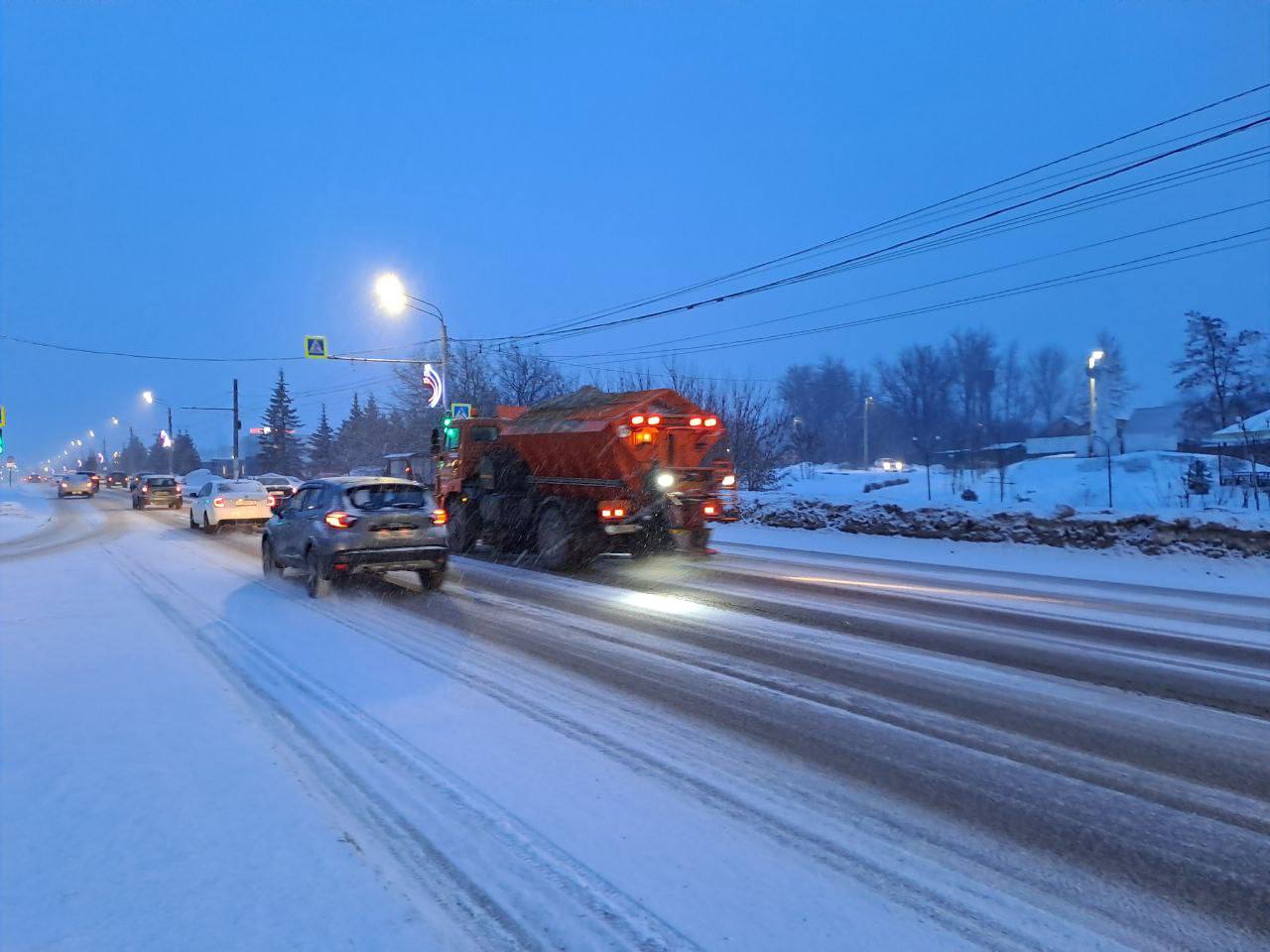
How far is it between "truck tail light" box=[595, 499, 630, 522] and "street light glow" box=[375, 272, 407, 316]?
20.1m

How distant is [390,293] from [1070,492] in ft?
79.9

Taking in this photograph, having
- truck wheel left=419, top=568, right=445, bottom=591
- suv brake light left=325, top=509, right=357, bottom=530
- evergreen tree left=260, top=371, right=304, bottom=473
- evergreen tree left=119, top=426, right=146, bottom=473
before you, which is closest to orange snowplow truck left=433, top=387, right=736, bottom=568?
truck wheel left=419, top=568, right=445, bottom=591

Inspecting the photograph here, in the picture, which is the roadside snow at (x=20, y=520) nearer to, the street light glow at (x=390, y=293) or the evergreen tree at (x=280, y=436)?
the street light glow at (x=390, y=293)

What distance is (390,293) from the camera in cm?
3014

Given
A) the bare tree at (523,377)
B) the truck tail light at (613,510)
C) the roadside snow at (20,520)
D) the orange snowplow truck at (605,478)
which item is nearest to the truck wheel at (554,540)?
the orange snowplow truck at (605,478)

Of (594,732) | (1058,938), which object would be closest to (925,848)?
(1058,938)

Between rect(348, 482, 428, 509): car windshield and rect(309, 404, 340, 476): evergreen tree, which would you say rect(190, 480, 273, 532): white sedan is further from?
rect(309, 404, 340, 476): evergreen tree

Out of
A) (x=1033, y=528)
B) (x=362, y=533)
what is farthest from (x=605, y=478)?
(x=1033, y=528)

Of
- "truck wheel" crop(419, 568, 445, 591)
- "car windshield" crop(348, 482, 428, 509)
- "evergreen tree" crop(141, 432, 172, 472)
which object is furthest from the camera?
"evergreen tree" crop(141, 432, 172, 472)

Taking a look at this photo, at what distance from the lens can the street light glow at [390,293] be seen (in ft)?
98.2

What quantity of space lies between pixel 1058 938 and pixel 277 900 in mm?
2958

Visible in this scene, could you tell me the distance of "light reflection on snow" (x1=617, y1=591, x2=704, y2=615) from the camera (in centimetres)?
970

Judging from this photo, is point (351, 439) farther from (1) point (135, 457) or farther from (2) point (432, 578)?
(1) point (135, 457)

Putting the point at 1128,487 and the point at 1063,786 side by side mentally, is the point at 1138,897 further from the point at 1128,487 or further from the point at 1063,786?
the point at 1128,487
